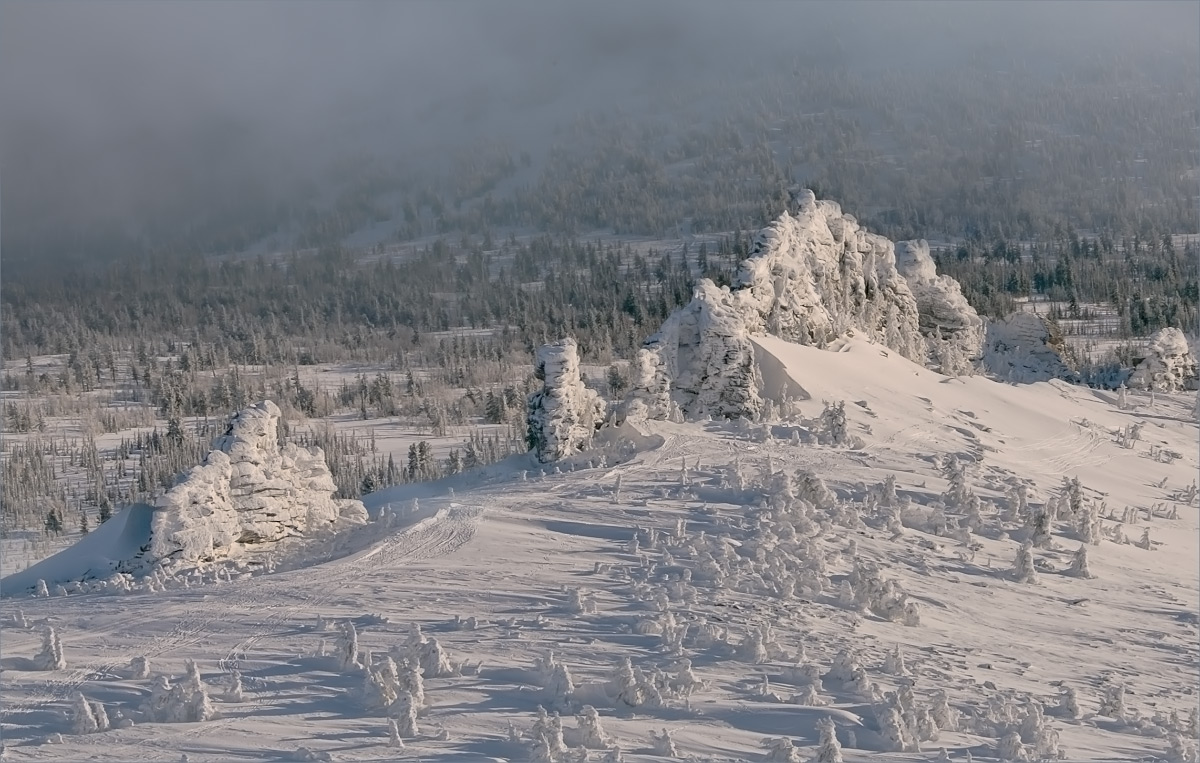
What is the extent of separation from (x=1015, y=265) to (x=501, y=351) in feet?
229

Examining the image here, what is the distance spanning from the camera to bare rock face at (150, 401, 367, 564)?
23688 millimetres

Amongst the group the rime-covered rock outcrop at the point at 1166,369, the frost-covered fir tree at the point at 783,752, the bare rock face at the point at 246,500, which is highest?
the bare rock face at the point at 246,500

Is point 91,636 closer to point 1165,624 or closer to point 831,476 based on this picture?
point 831,476

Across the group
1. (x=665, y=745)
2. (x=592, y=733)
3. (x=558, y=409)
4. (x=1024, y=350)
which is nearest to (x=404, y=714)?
(x=592, y=733)

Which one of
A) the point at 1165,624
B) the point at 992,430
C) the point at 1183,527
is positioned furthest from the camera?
the point at 992,430

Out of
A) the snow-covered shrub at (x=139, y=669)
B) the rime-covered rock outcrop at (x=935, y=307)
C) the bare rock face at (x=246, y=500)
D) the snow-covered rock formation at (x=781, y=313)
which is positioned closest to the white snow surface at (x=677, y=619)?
the snow-covered shrub at (x=139, y=669)

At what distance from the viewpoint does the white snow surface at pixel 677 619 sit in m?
16.0

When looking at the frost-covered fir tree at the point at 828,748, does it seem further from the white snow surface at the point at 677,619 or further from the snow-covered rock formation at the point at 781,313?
the snow-covered rock formation at the point at 781,313

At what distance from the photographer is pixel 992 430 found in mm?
36656

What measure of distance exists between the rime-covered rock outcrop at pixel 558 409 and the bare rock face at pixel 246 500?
5092 mm

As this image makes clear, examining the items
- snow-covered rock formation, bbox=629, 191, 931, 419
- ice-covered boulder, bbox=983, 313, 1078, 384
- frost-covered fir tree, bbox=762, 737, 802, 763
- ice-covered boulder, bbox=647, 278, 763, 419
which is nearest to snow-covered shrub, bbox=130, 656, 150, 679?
frost-covered fir tree, bbox=762, 737, 802, 763

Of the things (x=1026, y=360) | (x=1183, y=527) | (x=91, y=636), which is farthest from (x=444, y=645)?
(x=1026, y=360)

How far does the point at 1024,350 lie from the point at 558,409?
122 feet

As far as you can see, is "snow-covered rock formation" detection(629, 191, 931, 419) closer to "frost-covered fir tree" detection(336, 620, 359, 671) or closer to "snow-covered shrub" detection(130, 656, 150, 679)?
"frost-covered fir tree" detection(336, 620, 359, 671)
